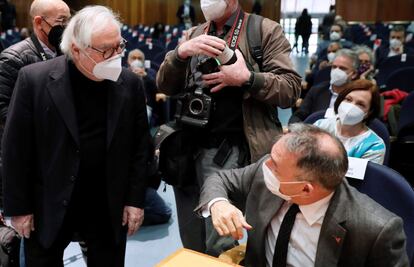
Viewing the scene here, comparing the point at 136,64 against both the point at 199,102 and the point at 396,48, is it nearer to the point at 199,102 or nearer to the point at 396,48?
the point at 199,102

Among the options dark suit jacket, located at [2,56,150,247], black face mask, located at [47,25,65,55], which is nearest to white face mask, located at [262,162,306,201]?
dark suit jacket, located at [2,56,150,247]

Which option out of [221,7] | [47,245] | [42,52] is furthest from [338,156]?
[42,52]

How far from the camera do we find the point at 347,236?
1.30 meters

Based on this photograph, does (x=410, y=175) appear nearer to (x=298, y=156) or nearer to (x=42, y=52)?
Result: (x=298, y=156)

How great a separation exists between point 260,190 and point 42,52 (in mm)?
1245

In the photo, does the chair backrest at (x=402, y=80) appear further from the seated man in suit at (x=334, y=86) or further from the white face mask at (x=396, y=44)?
the white face mask at (x=396, y=44)

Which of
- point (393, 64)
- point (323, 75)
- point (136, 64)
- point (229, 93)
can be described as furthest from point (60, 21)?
point (393, 64)

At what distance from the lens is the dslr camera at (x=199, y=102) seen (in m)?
1.76

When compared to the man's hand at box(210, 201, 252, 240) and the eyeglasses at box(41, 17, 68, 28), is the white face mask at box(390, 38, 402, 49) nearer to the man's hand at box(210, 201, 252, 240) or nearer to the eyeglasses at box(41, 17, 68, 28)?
the eyeglasses at box(41, 17, 68, 28)

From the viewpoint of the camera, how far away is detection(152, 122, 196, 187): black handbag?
186 centimetres

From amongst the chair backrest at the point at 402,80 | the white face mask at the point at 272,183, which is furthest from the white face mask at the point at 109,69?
the chair backrest at the point at 402,80

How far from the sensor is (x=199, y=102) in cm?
178

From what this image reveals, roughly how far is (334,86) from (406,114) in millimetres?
629

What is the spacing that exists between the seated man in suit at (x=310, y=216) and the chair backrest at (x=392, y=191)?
20 cm
